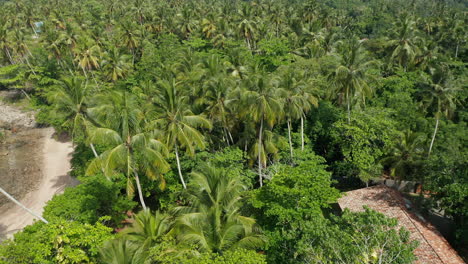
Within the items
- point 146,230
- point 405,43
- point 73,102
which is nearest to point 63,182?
point 73,102

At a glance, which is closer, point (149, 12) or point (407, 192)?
point (407, 192)

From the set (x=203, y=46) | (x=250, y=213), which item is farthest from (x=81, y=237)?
(x=203, y=46)

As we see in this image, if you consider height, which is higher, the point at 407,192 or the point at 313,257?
the point at 313,257

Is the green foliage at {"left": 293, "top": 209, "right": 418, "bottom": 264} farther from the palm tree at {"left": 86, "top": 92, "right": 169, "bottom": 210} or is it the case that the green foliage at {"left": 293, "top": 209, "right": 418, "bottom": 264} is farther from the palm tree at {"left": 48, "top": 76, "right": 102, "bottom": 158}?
the palm tree at {"left": 48, "top": 76, "right": 102, "bottom": 158}

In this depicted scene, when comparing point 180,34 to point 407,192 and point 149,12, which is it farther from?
point 407,192

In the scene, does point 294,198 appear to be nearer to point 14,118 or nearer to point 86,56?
point 86,56

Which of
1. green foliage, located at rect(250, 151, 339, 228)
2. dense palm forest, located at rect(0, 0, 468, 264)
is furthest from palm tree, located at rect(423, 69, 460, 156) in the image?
green foliage, located at rect(250, 151, 339, 228)

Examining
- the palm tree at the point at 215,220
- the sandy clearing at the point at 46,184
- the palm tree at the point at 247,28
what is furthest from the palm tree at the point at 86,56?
the palm tree at the point at 215,220
